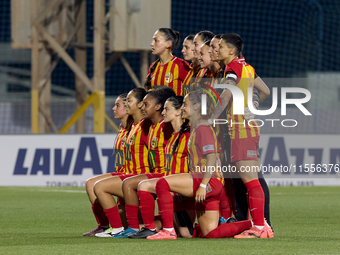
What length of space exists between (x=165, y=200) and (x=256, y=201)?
714mm

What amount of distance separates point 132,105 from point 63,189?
557cm

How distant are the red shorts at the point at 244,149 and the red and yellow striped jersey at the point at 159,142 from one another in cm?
62

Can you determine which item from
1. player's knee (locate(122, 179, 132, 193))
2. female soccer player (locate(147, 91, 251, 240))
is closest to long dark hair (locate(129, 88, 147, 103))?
female soccer player (locate(147, 91, 251, 240))

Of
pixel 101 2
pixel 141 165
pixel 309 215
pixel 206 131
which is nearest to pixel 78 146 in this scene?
pixel 101 2

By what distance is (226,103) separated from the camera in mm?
5109

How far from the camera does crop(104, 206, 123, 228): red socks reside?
5395mm

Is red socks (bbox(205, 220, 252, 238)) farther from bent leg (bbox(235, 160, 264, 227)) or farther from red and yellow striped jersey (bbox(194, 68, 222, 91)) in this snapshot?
red and yellow striped jersey (bbox(194, 68, 222, 91))

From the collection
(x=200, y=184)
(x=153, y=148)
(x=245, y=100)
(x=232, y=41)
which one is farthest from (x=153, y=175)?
(x=232, y=41)

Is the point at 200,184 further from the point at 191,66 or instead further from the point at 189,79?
the point at 191,66

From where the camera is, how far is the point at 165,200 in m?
5.01

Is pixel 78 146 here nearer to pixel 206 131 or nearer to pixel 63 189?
pixel 63 189

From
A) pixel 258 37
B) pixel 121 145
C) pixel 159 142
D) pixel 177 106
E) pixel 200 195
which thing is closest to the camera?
pixel 200 195

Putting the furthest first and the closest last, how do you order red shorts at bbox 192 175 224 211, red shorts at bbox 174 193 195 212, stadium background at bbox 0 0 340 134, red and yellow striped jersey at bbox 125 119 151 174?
stadium background at bbox 0 0 340 134, red and yellow striped jersey at bbox 125 119 151 174, red shorts at bbox 174 193 195 212, red shorts at bbox 192 175 224 211

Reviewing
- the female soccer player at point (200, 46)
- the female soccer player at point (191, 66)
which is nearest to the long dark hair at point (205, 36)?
the female soccer player at point (200, 46)
